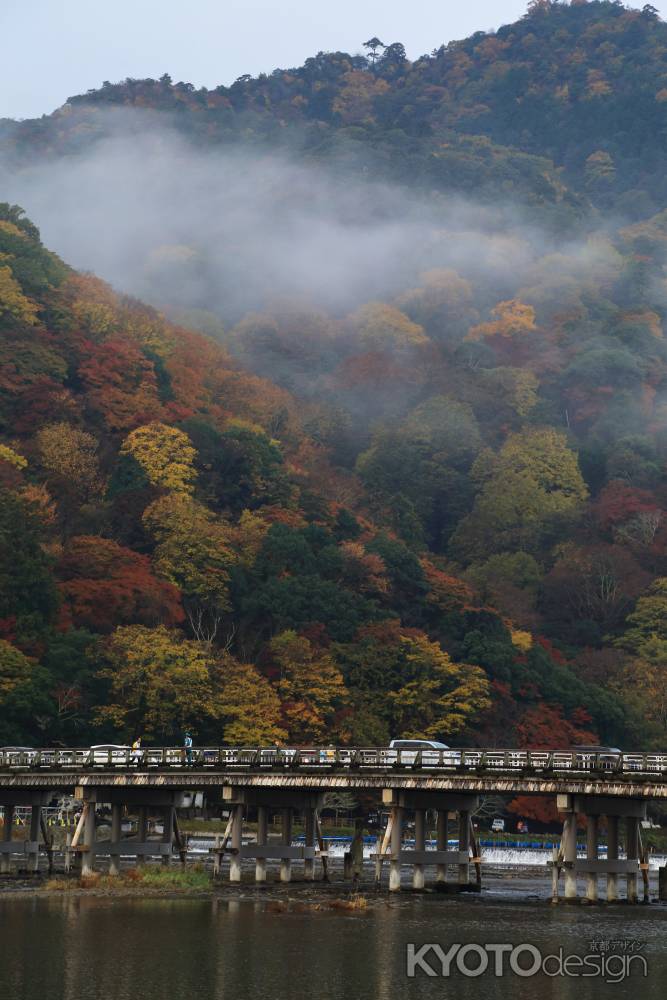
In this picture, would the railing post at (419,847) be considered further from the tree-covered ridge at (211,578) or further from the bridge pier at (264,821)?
the tree-covered ridge at (211,578)

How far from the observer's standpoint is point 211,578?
5379 inches

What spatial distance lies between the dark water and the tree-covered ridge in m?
48.7

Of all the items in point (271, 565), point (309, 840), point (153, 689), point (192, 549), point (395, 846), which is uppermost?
point (192, 549)

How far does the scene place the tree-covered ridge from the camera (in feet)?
385

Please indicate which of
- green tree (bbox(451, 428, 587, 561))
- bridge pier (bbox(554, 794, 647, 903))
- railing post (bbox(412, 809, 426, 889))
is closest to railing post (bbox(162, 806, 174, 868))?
railing post (bbox(412, 809, 426, 889))

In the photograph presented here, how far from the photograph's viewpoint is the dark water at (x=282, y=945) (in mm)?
45188

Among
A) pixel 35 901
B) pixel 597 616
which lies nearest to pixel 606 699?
pixel 597 616

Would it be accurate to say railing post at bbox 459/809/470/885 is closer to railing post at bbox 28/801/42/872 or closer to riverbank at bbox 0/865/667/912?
riverbank at bbox 0/865/667/912

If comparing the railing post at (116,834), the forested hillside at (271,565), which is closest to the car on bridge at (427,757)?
the railing post at (116,834)

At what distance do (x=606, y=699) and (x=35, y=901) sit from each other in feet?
253

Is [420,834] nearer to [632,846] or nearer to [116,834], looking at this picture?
[632,846]

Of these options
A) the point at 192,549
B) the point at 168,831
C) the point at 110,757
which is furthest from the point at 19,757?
the point at 192,549
